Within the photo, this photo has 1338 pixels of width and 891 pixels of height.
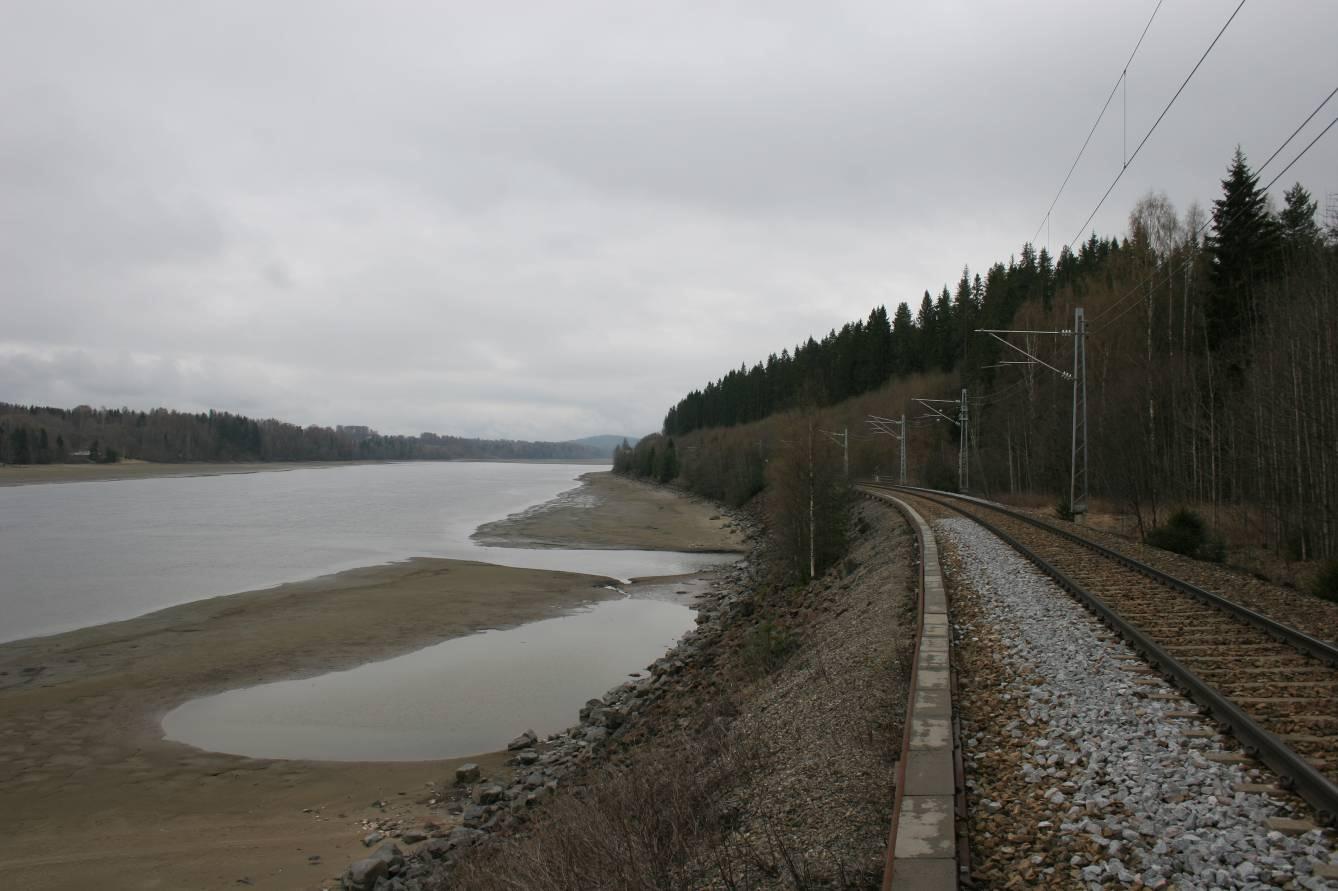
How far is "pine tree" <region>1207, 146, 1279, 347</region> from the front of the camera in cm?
3347

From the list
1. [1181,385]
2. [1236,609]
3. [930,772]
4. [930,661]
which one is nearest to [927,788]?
[930,772]

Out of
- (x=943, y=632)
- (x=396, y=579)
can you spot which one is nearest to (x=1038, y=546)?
(x=943, y=632)

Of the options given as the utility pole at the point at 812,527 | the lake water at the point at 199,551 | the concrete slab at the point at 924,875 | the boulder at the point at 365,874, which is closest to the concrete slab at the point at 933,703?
the concrete slab at the point at 924,875

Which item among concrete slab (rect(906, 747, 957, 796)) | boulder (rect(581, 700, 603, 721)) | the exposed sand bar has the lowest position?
the exposed sand bar

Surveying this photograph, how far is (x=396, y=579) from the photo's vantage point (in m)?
33.6

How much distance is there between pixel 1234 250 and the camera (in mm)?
34250

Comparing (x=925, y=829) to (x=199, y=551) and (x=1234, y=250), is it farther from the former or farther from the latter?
(x=199, y=551)

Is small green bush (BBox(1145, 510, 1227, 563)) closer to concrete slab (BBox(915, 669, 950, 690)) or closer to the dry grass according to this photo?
concrete slab (BBox(915, 669, 950, 690))

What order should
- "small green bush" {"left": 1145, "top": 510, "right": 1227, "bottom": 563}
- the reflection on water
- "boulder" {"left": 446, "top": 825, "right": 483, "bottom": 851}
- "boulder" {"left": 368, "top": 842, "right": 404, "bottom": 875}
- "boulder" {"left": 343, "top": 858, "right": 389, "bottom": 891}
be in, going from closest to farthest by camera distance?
"boulder" {"left": 343, "top": 858, "right": 389, "bottom": 891}, "boulder" {"left": 368, "top": 842, "right": 404, "bottom": 875}, "boulder" {"left": 446, "top": 825, "right": 483, "bottom": 851}, the reflection on water, "small green bush" {"left": 1145, "top": 510, "right": 1227, "bottom": 563}

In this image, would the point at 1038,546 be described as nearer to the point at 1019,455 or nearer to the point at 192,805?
the point at 192,805

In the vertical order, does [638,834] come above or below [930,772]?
below

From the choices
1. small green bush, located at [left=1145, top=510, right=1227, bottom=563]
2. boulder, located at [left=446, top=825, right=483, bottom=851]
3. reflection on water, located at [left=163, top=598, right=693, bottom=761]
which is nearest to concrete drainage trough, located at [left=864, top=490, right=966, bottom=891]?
boulder, located at [left=446, top=825, right=483, bottom=851]

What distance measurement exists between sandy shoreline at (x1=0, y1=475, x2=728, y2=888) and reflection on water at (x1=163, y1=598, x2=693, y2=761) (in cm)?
73

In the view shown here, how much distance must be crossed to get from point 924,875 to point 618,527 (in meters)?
56.8
